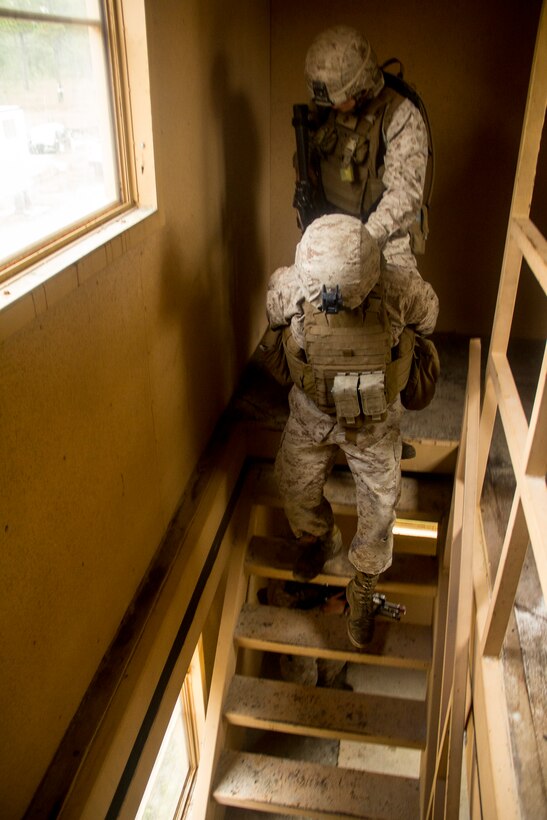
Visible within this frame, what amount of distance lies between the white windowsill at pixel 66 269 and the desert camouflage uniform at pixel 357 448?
1.69ft

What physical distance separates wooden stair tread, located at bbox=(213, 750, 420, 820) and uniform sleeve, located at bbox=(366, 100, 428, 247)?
8.01ft

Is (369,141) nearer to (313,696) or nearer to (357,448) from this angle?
(357,448)

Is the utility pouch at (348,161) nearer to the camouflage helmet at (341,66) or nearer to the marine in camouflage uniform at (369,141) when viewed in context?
the marine in camouflage uniform at (369,141)

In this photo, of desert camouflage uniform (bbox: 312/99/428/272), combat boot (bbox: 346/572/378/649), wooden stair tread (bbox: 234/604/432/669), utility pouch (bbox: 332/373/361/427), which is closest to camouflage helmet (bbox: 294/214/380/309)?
utility pouch (bbox: 332/373/361/427)

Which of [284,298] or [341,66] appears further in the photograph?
[341,66]

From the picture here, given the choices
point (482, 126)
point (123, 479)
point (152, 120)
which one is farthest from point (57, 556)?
point (482, 126)

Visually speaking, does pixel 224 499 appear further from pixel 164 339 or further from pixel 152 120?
pixel 152 120

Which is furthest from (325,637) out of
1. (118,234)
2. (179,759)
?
(118,234)

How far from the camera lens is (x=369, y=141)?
8.48ft

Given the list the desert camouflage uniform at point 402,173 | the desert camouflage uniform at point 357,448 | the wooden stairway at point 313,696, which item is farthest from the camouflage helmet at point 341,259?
the wooden stairway at point 313,696

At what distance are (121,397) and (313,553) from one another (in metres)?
1.31

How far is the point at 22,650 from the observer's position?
1.49 metres

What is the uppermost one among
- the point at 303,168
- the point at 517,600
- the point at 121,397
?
the point at 303,168

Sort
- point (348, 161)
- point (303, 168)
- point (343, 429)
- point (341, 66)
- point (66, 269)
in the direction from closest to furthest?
point (66, 269) → point (343, 429) → point (341, 66) → point (348, 161) → point (303, 168)
